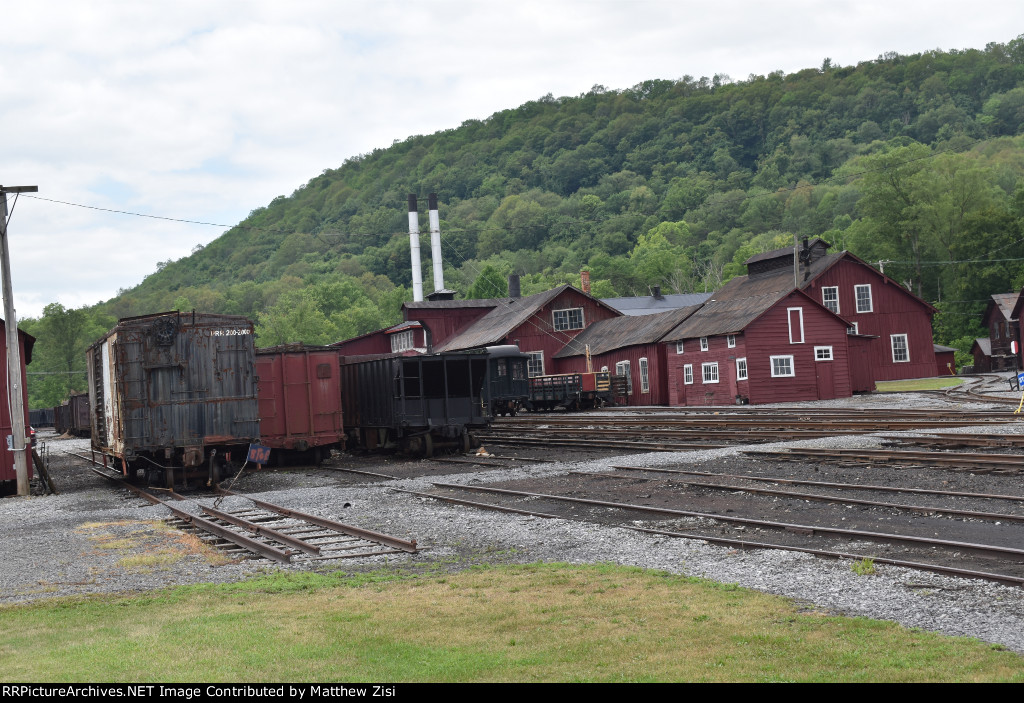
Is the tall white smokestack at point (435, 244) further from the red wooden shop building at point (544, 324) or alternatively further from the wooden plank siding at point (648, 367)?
the wooden plank siding at point (648, 367)

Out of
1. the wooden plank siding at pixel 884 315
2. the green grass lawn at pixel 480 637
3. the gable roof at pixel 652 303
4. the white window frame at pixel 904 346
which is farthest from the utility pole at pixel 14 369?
the gable roof at pixel 652 303

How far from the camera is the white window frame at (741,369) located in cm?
4588

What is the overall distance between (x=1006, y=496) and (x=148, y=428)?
16465 millimetres

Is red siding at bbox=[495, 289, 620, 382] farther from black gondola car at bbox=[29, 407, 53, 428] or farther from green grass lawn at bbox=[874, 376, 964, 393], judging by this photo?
black gondola car at bbox=[29, 407, 53, 428]

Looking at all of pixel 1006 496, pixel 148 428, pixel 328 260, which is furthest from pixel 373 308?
pixel 1006 496

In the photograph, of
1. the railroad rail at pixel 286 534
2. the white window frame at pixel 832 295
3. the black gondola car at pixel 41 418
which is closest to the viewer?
the railroad rail at pixel 286 534

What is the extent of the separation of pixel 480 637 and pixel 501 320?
5798cm

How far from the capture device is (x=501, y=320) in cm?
6525

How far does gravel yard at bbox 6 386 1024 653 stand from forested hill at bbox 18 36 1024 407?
9141 centimetres

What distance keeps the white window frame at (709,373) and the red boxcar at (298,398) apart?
2568 cm

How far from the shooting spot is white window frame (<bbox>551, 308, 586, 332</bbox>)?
205 feet

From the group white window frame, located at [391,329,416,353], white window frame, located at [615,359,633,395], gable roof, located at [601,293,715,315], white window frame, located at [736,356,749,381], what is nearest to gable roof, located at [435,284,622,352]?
white window frame, located at [391,329,416,353]

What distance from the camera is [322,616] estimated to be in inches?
327

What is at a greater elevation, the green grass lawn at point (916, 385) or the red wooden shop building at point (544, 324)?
the red wooden shop building at point (544, 324)
